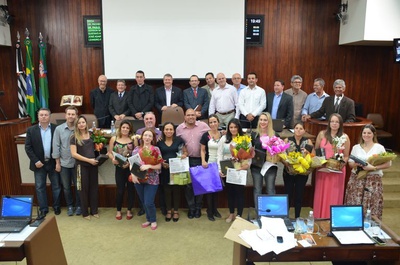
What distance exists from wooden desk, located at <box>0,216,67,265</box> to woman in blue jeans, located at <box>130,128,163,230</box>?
1338mm

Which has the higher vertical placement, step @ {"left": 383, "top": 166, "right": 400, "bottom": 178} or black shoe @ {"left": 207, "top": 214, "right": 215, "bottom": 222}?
step @ {"left": 383, "top": 166, "right": 400, "bottom": 178}

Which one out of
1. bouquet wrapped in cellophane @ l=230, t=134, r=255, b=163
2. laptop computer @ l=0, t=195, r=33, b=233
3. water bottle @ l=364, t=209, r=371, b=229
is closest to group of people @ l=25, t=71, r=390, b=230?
bouquet wrapped in cellophane @ l=230, t=134, r=255, b=163

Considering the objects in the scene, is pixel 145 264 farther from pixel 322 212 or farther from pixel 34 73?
pixel 34 73

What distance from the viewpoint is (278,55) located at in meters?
7.12

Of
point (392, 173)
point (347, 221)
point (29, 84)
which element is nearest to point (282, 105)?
point (392, 173)

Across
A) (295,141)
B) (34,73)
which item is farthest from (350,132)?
(34,73)

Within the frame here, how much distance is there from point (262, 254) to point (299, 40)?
5738mm

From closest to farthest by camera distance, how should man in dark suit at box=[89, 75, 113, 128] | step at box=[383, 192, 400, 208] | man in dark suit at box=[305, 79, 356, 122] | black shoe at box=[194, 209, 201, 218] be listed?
black shoe at box=[194, 209, 201, 218] → man in dark suit at box=[305, 79, 356, 122] → step at box=[383, 192, 400, 208] → man in dark suit at box=[89, 75, 113, 128]

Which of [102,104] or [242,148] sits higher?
[102,104]

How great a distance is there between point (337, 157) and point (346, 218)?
48.8 inches

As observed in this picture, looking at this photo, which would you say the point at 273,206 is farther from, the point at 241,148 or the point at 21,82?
the point at 21,82

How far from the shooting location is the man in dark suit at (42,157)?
443cm

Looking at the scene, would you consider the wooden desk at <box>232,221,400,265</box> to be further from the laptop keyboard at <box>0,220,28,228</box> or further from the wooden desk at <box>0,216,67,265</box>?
the laptop keyboard at <box>0,220,28,228</box>

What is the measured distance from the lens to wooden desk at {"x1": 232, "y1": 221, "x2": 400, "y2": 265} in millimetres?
2475
